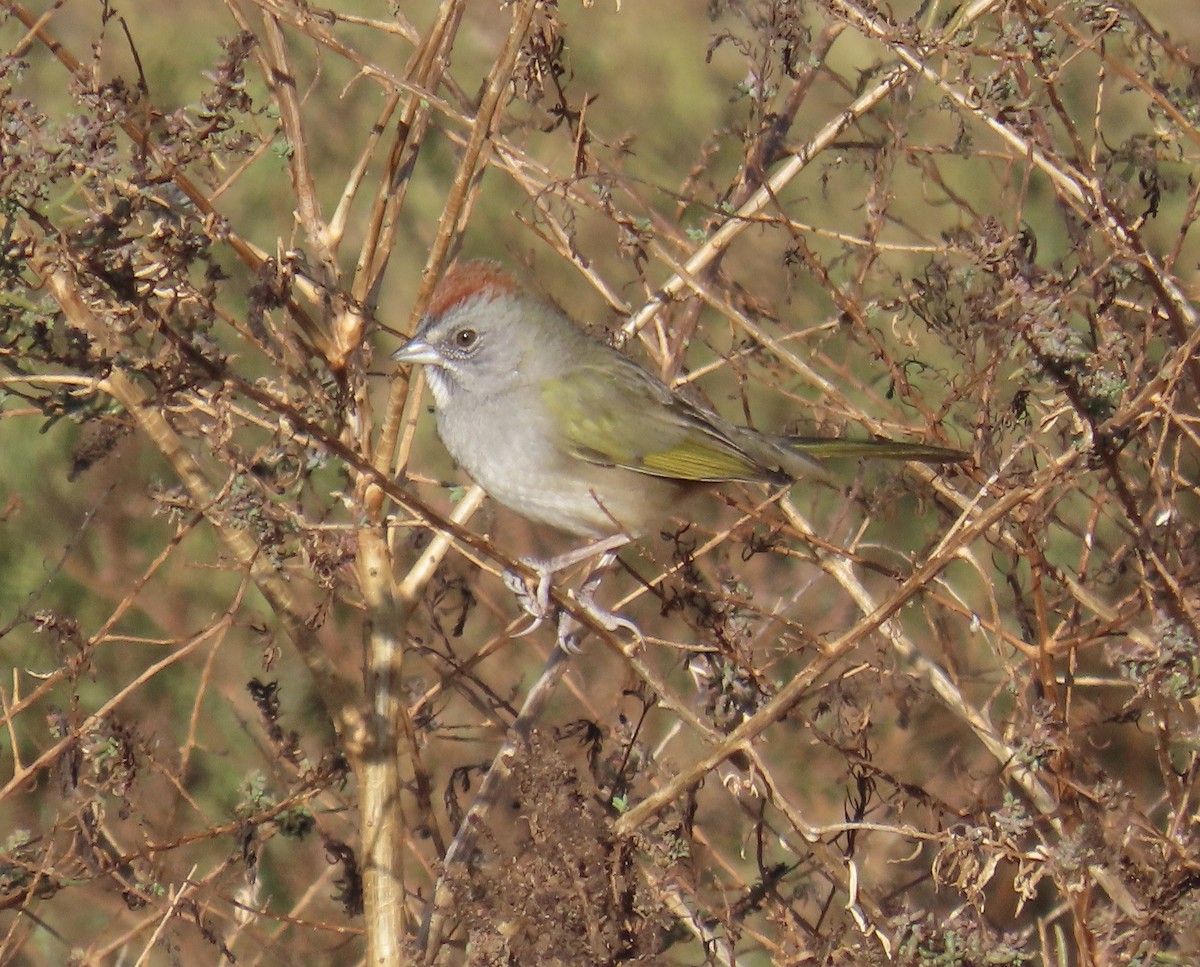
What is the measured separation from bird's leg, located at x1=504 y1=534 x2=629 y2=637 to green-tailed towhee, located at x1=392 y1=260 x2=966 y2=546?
60 mm

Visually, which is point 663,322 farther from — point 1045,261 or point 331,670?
point 1045,261

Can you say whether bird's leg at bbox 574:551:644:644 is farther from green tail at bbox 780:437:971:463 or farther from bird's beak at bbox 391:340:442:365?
bird's beak at bbox 391:340:442:365

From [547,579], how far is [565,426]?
97cm

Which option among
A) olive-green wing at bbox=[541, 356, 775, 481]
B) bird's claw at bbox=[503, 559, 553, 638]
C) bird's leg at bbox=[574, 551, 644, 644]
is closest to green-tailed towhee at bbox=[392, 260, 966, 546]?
olive-green wing at bbox=[541, 356, 775, 481]

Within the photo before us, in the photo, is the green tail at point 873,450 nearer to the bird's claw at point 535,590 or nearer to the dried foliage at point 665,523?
the dried foliage at point 665,523

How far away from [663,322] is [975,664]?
249 cm

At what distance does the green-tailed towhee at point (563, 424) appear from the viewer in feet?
13.2

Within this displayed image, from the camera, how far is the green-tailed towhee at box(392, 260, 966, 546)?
403cm

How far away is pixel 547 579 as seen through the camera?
3371 millimetres

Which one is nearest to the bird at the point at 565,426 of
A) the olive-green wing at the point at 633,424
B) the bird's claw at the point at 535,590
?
the olive-green wing at the point at 633,424

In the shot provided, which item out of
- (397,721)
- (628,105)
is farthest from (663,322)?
(628,105)

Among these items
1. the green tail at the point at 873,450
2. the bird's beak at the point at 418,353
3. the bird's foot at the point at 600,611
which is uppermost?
the bird's beak at the point at 418,353

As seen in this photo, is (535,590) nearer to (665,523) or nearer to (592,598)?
(592,598)

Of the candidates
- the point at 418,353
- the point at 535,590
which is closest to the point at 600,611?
the point at 535,590
